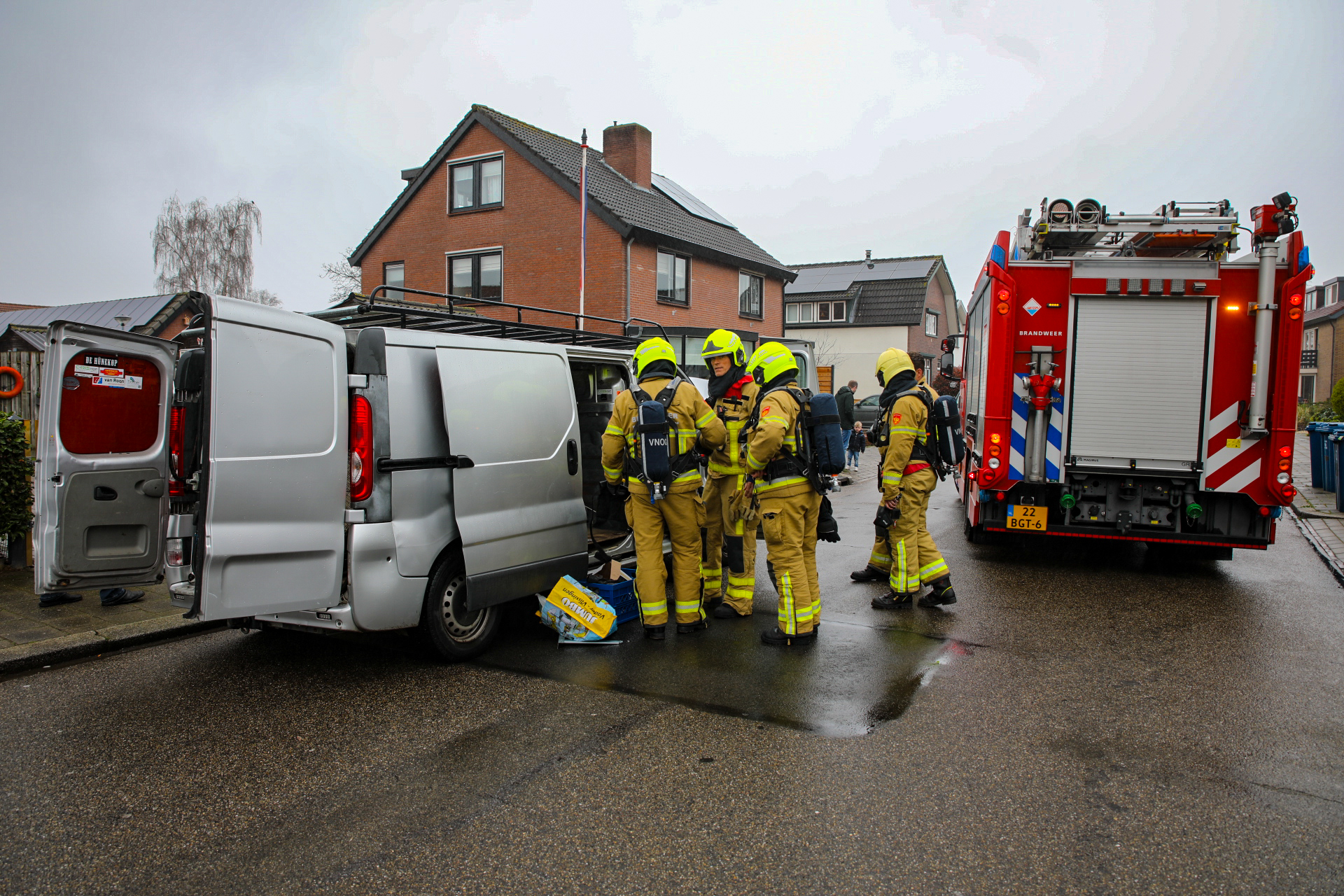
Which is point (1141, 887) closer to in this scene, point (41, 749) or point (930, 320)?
point (41, 749)

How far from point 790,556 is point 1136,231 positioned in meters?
4.13

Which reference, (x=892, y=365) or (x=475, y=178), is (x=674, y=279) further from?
(x=892, y=365)

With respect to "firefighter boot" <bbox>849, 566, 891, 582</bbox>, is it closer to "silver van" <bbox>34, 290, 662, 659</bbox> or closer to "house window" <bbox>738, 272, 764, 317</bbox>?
"silver van" <bbox>34, 290, 662, 659</bbox>

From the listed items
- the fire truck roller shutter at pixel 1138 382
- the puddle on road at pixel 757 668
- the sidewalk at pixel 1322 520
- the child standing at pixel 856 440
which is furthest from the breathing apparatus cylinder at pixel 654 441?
the child standing at pixel 856 440

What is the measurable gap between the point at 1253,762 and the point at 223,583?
4.55 meters

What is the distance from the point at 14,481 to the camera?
6.33 metres

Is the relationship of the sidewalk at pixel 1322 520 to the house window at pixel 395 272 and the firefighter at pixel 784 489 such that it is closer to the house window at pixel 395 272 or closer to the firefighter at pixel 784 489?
the firefighter at pixel 784 489

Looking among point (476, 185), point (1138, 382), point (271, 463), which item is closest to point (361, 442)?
point (271, 463)

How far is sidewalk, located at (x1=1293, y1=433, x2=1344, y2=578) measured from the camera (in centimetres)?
837

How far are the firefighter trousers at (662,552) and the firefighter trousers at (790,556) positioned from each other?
49cm

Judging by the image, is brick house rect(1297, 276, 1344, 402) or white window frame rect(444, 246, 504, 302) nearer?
white window frame rect(444, 246, 504, 302)

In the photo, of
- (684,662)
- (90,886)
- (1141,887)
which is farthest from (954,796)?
(90,886)

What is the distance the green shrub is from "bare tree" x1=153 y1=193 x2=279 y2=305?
31409 mm

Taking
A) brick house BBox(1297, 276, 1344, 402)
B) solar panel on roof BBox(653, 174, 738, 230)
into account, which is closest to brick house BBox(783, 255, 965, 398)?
solar panel on roof BBox(653, 174, 738, 230)
